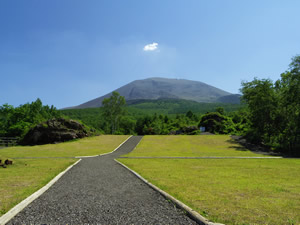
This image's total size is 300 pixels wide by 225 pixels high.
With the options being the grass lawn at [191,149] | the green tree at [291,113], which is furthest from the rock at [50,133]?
the green tree at [291,113]

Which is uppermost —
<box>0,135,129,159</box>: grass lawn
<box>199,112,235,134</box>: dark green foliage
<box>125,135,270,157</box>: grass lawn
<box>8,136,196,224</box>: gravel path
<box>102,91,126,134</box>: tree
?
<box>102,91,126,134</box>: tree

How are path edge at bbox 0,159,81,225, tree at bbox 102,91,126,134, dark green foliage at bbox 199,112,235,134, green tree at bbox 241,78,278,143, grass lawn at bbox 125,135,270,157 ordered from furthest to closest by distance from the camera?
tree at bbox 102,91,126,134 → dark green foliage at bbox 199,112,235,134 → green tree at bbox 241,78,278,143 → grass lawn at bbox 125,135,270,157 → path edge at bbox 0,159,81,225

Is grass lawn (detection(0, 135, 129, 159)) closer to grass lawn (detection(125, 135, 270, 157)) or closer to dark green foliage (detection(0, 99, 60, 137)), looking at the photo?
grass lawn (detection(125, 135, 270, 157))

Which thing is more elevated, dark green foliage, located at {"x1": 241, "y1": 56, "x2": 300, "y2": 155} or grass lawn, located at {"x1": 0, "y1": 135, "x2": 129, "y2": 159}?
dark green foliage, located at {"x1": 241, "y1": 56, "x2": 300, "y2": 155}

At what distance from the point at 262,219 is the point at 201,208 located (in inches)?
56.4

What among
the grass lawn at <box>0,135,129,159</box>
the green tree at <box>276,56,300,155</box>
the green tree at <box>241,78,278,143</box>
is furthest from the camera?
the green tree at <box>241,78,278,143</box>

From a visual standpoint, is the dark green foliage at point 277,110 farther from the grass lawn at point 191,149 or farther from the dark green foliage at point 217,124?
the dark green foliage at point 217,124

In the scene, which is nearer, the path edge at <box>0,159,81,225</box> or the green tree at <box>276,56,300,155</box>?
the path edge at <box>0,159,81,225</box>

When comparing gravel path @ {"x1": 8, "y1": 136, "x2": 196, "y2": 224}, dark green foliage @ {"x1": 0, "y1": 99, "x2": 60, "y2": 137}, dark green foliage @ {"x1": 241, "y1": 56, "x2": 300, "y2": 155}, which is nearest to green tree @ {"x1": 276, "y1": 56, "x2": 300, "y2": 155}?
dark green foliage @ {"x1": 241, "y1": 56, "x2": 300, "y2": 155}

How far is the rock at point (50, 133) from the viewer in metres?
35.0

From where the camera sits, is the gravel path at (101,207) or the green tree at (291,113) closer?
the gravel path at (101,207)

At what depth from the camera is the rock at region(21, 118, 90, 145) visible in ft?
115

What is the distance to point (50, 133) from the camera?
116ft

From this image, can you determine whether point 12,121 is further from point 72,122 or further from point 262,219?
point 262,219
